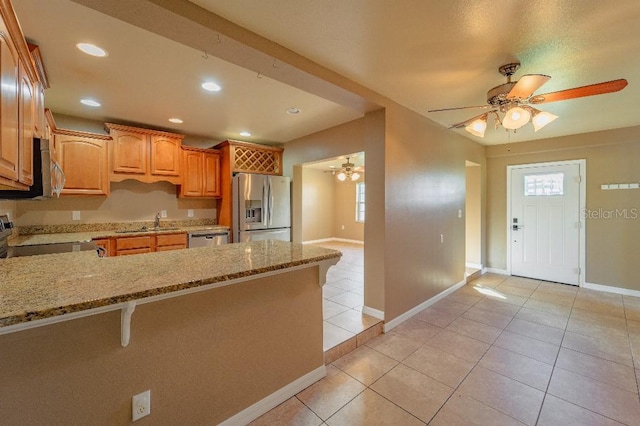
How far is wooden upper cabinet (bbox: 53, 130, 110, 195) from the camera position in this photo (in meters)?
3.37

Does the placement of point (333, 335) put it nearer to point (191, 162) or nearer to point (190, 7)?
point (190, 7)

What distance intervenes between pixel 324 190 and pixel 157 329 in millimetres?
7890

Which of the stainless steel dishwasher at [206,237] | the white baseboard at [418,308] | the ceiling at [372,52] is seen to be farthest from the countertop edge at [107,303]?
the stainless steel dishwasher at [206,237]

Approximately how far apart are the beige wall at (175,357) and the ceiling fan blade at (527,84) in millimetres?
1873

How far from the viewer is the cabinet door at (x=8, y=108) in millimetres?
1263

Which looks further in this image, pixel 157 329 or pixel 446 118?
pixel 446 118

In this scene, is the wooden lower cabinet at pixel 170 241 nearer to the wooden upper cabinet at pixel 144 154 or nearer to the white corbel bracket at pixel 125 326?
the wooden upper cabinet at pixel 144 154

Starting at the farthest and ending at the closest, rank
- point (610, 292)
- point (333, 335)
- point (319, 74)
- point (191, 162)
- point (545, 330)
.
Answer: point (191, 162)
point (610, 292)
point (545, 330)
point (333, 335)
point (319, 74)

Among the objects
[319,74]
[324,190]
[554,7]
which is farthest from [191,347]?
[324,190]

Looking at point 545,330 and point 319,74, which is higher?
point 319,74

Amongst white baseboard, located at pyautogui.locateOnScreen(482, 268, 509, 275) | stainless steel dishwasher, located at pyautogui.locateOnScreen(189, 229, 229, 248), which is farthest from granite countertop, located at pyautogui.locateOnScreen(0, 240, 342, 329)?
white baseboard, located at pyautogui.locateOnScreen(482, 268, 509, 275)

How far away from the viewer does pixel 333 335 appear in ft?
8.40

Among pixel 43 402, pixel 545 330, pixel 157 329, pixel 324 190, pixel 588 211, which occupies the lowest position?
pixel 545 330

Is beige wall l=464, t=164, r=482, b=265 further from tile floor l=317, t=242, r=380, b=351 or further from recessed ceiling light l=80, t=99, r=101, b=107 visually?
recessed ceiling light l=80, t=99, r=101, b=107
